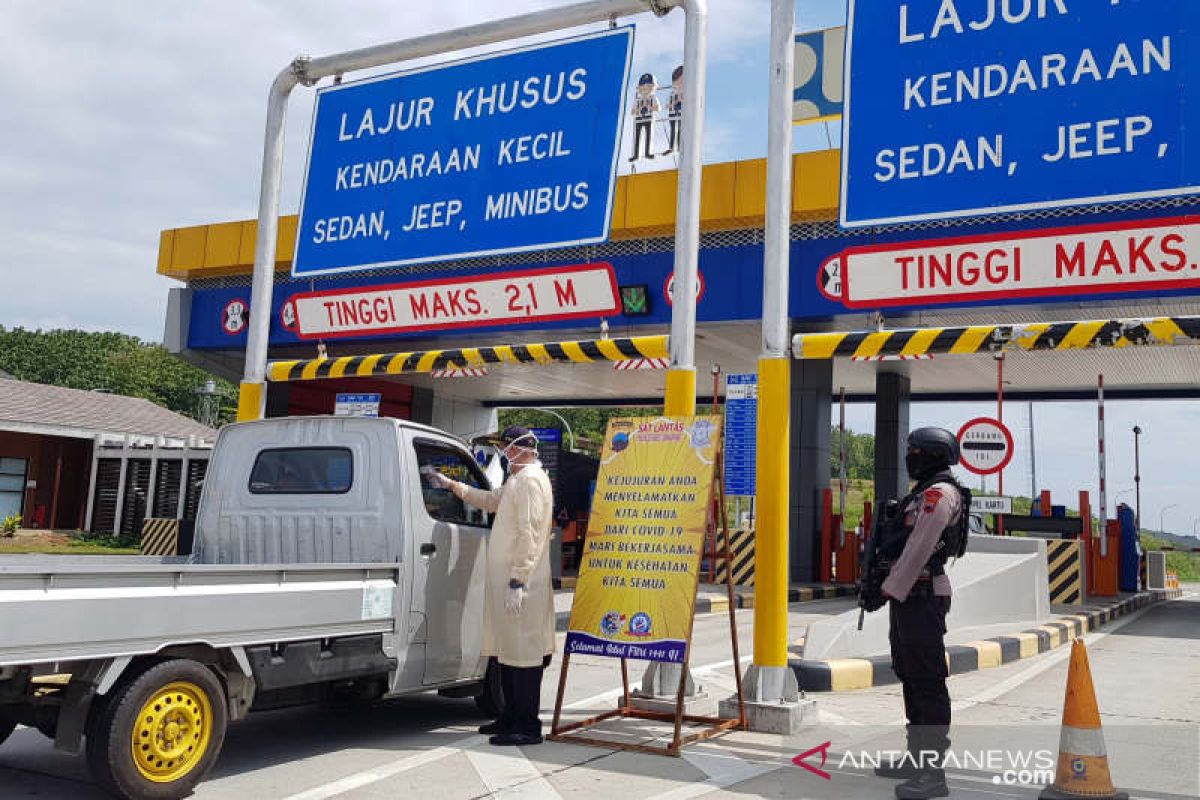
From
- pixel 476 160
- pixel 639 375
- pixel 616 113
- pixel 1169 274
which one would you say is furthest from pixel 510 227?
pixel 639 375

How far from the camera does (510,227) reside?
27.7ft

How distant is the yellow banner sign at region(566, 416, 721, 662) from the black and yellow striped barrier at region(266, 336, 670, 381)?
92 cm

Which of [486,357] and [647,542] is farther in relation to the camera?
[486,357]

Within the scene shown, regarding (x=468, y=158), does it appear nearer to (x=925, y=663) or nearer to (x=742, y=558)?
(x=925, y=663)

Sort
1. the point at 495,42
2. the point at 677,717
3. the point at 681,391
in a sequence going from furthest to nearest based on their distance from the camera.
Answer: the point at 495,42 → the point at 681,391 → the point at 677,717

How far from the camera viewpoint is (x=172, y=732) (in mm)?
4801

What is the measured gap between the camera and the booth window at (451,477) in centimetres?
638

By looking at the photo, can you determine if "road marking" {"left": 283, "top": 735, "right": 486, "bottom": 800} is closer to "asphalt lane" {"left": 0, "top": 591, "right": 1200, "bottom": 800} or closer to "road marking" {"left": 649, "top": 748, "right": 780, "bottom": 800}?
"asphalt lane" {"left": 0, "top": 591, "right": 1200, "bottom": 800}

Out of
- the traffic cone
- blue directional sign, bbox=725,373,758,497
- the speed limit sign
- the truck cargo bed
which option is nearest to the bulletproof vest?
the traffic cone

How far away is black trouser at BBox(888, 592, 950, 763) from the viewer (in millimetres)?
5141

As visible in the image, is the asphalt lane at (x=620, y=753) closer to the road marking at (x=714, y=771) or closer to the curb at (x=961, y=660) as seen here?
the road marking at (x=714, y=771)

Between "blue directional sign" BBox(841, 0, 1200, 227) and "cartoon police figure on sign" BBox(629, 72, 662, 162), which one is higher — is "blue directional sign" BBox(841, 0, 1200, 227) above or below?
below

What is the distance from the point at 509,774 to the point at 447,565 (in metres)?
1.42

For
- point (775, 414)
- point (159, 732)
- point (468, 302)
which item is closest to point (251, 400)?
point (468, 302)
